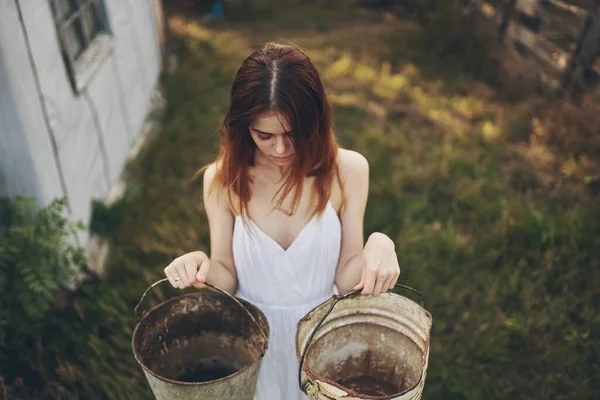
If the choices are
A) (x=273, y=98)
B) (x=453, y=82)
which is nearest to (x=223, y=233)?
(x=273, y=98)

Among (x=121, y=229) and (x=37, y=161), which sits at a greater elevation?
(x=37, y=161)

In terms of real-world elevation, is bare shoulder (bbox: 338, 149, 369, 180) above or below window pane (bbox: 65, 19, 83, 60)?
above

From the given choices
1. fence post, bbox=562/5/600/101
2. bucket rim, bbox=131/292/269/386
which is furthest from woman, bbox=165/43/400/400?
fence post, bbox=562/5/600/101

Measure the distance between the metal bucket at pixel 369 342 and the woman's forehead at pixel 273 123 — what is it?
55 cm

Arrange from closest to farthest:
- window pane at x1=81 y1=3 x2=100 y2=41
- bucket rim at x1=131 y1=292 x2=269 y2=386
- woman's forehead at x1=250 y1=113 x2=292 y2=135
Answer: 1. bucket rim at x1=131 y1=292 x2=269 y2=386
2. woman's forehead at x1=250 y1=113 x2=292 y2=135
3. window pane at x1=81 y1=3 x2=100 y2=41

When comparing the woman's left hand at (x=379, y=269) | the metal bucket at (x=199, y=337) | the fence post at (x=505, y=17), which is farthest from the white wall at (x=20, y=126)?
the fence post at (x=505, y=17)

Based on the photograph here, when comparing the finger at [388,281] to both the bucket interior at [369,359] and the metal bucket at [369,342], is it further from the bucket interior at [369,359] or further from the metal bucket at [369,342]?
the bucket interior at [369,359]

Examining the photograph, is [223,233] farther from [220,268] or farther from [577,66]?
[577,66]

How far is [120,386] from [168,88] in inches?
162

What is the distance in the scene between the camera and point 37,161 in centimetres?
275

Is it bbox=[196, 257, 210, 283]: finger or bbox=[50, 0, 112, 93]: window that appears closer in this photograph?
bbox=[196, 257, 210, 283]: finger

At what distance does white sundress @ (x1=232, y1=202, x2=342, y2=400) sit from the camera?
1921 mm

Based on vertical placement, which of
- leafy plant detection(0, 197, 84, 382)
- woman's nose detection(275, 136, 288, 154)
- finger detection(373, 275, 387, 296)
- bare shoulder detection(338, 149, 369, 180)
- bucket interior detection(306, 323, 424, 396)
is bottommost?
leafy plant detection(0, 197, 84, 382)

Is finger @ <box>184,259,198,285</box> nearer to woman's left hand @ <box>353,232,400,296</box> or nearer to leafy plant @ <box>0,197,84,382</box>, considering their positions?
woman's left hand @ <box>353,232,400,296</box>
